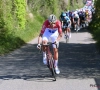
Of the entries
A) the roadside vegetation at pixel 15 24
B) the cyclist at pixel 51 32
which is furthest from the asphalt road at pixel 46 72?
the roadside vegetation at pixel 15 24

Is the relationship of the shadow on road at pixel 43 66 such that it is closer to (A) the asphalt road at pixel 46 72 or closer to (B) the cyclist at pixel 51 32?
(A) the asphalt road at pixel 46 72

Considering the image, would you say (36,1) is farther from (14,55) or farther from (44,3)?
(14,55)

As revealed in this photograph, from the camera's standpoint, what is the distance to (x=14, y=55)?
50.1 ft

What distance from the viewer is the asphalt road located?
9.00m

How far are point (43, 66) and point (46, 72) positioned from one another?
1.24 metres

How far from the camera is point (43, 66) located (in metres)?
12.2

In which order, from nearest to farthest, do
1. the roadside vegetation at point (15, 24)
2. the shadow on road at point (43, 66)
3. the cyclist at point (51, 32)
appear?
the cyclist at point (51, 32)
the shadow on road at point (43, 66)
the roadside vegetation at point (15, 24)

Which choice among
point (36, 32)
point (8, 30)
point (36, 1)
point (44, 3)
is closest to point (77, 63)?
point (8, 30)

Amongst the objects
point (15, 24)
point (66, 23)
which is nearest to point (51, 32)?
point (66, 23)

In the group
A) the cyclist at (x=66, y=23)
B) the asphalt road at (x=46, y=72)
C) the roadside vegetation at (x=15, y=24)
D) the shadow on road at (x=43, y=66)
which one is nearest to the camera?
the asphalt road at (x=46, y=72)

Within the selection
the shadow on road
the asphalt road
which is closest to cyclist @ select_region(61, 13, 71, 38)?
the shadow on road

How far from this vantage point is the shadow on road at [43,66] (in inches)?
413

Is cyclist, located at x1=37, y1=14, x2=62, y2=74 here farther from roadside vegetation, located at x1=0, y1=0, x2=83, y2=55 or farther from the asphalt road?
roadside vegetation, located at x1=0, y1=0, x2=83, y2=55

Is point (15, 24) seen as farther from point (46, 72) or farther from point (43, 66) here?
point (46, 72)
